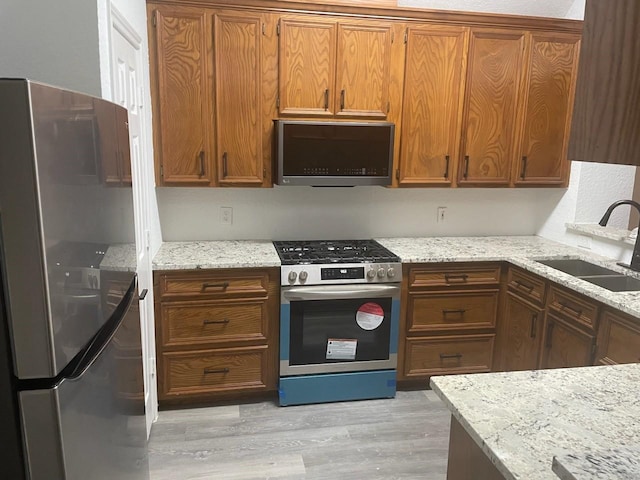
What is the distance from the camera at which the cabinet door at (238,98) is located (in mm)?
2904

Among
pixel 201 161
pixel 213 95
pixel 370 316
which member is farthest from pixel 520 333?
pixel 213 95

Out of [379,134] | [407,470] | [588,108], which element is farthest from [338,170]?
[588,108]

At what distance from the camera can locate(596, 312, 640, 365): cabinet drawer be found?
2256mm

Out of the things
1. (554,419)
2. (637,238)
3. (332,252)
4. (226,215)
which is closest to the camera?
(554,419)

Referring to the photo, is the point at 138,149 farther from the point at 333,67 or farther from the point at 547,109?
the point at 547,109

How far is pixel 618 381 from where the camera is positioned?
1.47 metres

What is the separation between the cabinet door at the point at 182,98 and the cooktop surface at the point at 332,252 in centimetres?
67

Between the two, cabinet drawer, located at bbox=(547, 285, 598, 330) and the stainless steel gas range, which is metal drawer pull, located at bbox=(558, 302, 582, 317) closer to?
cabinet drawer, located at bbox=(547, 285, 598, 330)

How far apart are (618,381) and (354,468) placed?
4.76 ft

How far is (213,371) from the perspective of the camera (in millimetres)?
2969

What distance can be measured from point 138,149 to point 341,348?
1594mm

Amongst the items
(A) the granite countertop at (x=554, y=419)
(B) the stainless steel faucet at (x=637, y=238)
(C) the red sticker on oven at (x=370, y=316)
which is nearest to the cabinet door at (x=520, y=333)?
(B) the stainless steel faucet at (x=637, y=238)

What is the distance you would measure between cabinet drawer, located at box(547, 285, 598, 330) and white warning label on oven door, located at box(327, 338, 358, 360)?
114 cm

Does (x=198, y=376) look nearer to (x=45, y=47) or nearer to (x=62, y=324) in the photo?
(x=45, y=47)
